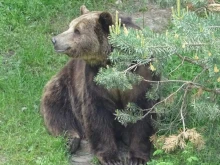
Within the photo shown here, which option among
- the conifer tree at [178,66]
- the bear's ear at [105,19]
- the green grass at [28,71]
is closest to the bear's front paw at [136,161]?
the conifer tree at [178,66]

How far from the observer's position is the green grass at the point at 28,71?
23.8ft

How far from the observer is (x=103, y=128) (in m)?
7.02

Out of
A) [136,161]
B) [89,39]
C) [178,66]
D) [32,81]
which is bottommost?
[136,161]

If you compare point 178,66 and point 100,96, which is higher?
point 178,66

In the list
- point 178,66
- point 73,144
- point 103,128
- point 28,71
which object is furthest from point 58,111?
point 178,66

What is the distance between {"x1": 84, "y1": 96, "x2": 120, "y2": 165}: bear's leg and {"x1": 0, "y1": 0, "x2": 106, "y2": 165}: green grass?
1.24 feet

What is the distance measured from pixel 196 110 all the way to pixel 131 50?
2.77 ft

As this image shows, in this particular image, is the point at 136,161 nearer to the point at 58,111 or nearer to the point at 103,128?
the point at 103,128

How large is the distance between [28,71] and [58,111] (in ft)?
3.89

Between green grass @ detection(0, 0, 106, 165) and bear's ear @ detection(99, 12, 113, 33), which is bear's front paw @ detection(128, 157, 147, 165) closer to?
green grass @ detection(0, 0, 106, 165)

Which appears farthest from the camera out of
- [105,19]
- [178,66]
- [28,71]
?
[28,71]

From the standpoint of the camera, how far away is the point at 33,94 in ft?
27.5

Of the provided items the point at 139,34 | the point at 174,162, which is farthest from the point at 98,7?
the point at 139,34

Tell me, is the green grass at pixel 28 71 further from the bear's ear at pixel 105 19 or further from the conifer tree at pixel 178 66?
the bear's ear at pixel 105 19
